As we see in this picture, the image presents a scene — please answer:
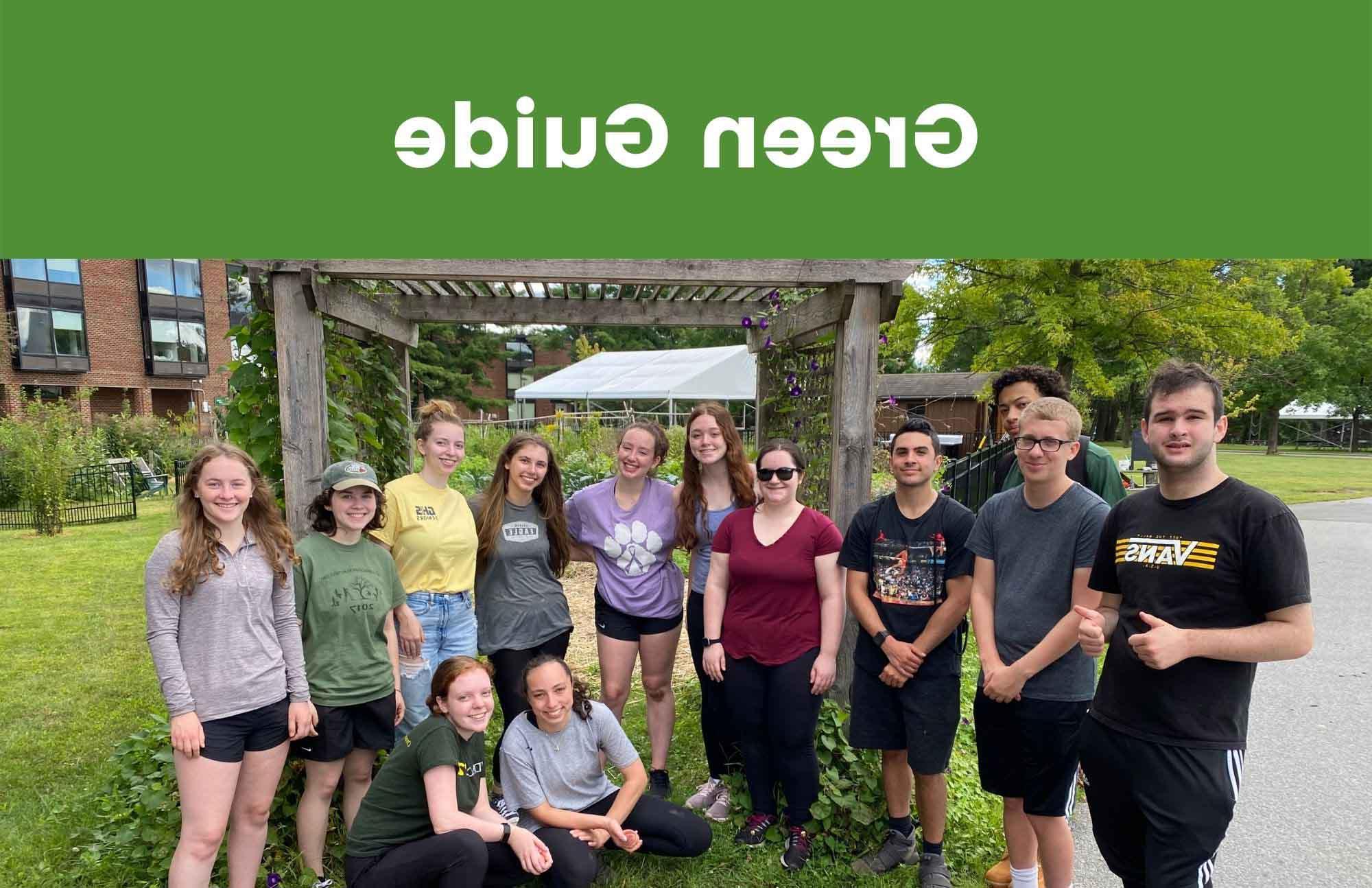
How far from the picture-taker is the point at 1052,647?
94.1 inches

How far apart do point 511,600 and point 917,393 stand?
25.2m

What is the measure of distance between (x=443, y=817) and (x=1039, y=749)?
2.03m

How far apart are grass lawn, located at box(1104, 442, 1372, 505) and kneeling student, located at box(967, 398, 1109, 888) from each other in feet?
35.0

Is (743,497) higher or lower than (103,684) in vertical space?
higher

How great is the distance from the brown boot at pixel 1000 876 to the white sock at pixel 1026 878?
0.18 m

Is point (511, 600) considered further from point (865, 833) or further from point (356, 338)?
point (356, 338)

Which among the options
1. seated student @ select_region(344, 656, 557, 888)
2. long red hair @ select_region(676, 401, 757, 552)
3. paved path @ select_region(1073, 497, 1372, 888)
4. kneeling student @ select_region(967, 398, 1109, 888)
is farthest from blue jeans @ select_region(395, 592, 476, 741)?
paved path @ select_region(1073, 497, 1372, 888)

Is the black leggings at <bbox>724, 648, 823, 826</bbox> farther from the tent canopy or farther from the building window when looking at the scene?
the building window

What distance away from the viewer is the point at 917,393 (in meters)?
26.6

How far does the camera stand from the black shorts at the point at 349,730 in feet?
8.71

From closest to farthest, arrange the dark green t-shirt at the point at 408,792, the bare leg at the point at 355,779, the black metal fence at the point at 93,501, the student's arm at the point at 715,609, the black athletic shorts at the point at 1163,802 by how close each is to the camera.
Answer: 1. the black athletic shorts at the point at 1163,802
2. the dark green t-shirt at the point at 408,792
3. the bare leg at the point at 355,779
4. the student's arm at the point at 715,609
5. the black metal fence at the point at 93,501

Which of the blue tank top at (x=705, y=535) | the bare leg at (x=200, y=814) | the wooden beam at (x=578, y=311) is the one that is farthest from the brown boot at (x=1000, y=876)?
the wooden beam at (x=578, y=311)

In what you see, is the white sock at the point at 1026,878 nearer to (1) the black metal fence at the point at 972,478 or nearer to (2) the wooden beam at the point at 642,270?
(2) the wooden beam at the point at 642,270

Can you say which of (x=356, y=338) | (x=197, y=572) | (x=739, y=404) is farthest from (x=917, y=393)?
(x=197, y=572)
